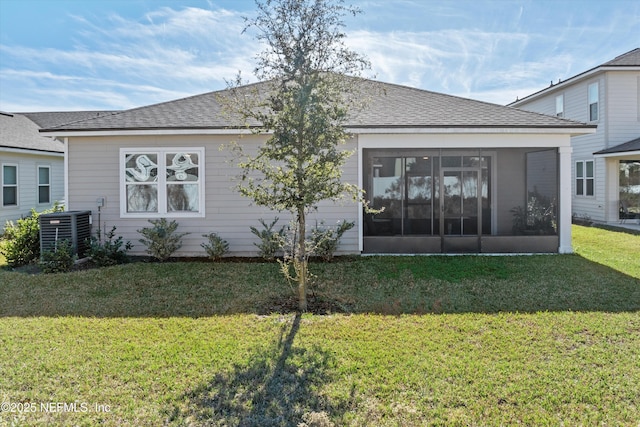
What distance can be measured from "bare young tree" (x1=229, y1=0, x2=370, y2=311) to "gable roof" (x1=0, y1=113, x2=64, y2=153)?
40.4 ft

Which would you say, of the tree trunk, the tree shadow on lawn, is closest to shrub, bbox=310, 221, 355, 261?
the tree trunk

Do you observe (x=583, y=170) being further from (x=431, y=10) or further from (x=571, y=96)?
(x=431, y=10)

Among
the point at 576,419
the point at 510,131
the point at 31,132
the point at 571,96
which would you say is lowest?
the point at 576,419

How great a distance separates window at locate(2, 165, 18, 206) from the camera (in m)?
13.9

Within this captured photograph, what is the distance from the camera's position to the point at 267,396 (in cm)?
340

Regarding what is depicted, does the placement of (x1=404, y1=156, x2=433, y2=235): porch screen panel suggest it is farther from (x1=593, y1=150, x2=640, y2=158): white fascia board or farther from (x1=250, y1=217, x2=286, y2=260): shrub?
(x1=593, y1=150, x2=640, y2=158): white fascia board

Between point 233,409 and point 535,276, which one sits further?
point 535,276

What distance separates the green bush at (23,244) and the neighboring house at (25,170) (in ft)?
19.5

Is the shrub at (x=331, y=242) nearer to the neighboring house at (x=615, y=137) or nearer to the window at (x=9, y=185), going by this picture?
the neighboring house at (x=615, y=137)

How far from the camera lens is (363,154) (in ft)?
31.0

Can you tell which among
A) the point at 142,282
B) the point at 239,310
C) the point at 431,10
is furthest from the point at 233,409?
the point at 431,10

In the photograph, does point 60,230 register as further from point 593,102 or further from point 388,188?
point 593,102

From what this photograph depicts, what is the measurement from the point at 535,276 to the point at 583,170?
11.9 m

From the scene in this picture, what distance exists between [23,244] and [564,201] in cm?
1191
